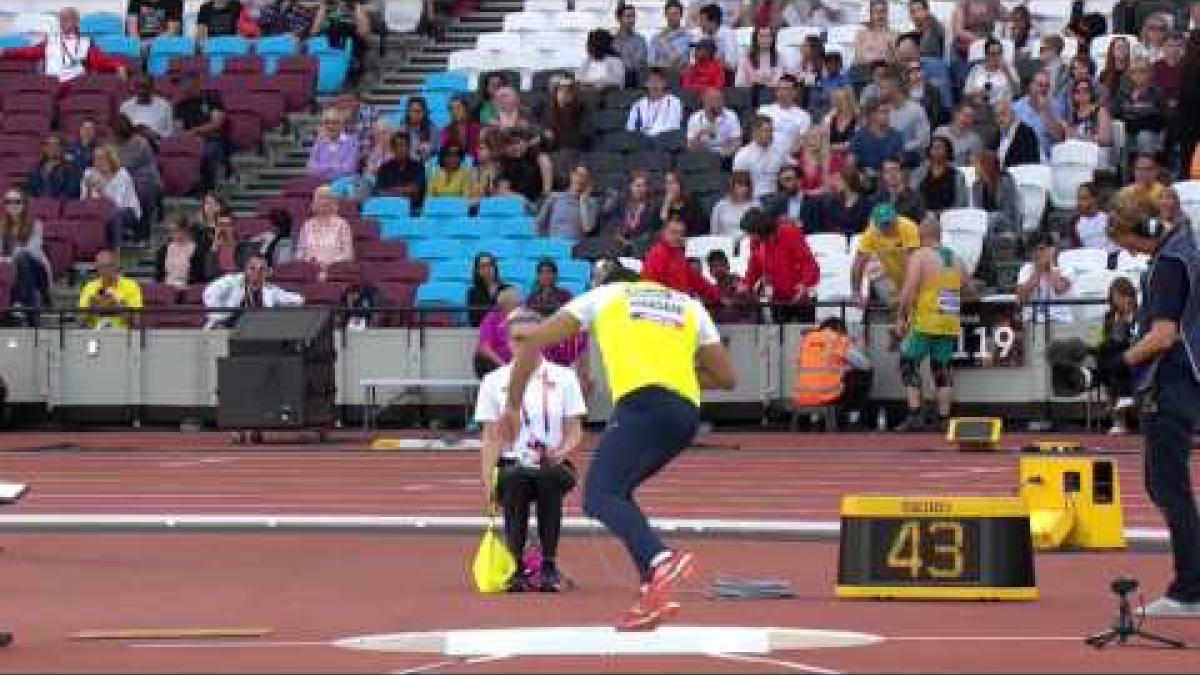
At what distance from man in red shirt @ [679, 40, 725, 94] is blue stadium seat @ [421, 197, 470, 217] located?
3.00m

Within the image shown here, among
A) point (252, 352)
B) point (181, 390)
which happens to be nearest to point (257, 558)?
point (252, 352)

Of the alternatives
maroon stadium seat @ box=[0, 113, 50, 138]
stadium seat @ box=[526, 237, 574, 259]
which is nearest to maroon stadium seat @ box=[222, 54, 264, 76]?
maroon stadium seat @ box=[0, 113, 50, 138]

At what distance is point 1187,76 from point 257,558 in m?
15.4

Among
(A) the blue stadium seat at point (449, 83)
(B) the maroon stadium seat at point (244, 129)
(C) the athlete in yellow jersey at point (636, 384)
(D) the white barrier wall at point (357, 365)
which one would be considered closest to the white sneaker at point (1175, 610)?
(C) the athlete in yellow jersey at point (636, 384)

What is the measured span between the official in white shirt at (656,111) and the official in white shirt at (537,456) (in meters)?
16.9

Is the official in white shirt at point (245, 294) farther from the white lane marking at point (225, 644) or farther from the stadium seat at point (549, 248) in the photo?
the white lane marking at point (225, 644)

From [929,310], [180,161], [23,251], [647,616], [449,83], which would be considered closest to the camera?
[647,616]

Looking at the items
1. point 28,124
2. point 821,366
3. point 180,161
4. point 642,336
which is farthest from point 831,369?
point 642,336

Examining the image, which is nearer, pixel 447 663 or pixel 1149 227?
pixel 447 663

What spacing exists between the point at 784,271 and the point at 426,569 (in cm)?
1342

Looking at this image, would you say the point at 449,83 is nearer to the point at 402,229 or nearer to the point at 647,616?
the point at 402,229

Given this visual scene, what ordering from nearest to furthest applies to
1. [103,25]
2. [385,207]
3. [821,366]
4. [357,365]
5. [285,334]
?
[821,366] < [285,334] < [357,365] < [385,207] < [103,25]

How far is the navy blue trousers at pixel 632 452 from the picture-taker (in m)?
14.7

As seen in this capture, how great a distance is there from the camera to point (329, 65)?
130 ft
